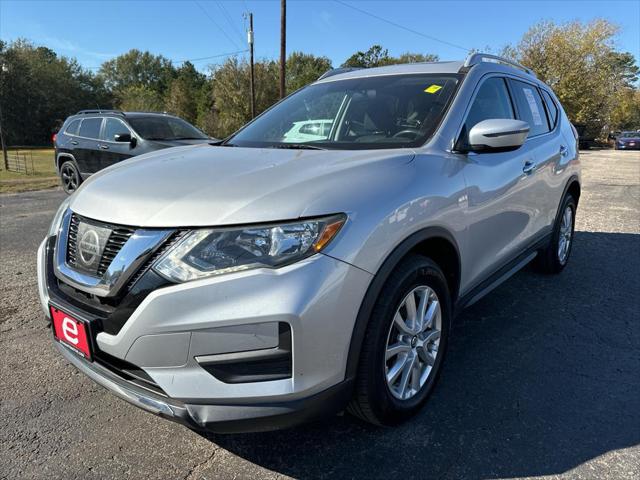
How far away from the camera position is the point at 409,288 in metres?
2.07

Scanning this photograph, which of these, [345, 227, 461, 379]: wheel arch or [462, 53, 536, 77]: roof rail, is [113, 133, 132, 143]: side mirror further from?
[345, 227, 461, 379]: wheel arch

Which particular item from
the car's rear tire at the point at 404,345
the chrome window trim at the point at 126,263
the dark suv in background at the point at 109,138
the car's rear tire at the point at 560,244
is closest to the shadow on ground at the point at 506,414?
the car's rear tire at the point at 404,345

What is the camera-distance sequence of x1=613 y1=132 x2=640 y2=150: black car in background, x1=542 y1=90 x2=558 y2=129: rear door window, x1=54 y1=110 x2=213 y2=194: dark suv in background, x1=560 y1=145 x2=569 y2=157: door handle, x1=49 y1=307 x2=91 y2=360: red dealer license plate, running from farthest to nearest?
x1=613 y1=132 x2=640 y2=150: black car in background, x1=54 y1=110 x2=213 y2=194: dark suv in background, x1=542 y1=90 x2=558 y2=129: rear door window, x1=560 y1=145 x2=569 y2=157: door handle, x1=49 y1=307 x2=91 y2=360: red dealer license plate

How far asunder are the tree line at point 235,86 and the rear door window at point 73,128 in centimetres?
2728

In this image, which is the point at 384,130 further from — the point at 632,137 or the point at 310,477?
the point at 632,137

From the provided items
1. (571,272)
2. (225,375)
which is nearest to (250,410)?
(225,375)

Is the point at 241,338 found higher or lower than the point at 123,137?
lower

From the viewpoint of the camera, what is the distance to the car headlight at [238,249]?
1.66 meters

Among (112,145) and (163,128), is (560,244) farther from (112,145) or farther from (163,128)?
(112,145)

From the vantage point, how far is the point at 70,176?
999 centimetres

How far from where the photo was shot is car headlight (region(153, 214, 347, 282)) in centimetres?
166

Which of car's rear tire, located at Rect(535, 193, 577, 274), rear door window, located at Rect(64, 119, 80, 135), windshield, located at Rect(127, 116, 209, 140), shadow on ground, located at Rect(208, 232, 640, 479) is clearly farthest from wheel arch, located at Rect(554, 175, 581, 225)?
rear door window, located at Rect(64, 119, 80, 135)

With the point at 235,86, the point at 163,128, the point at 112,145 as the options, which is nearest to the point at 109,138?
the point at 112,145

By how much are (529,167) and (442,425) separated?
194 centimetres
